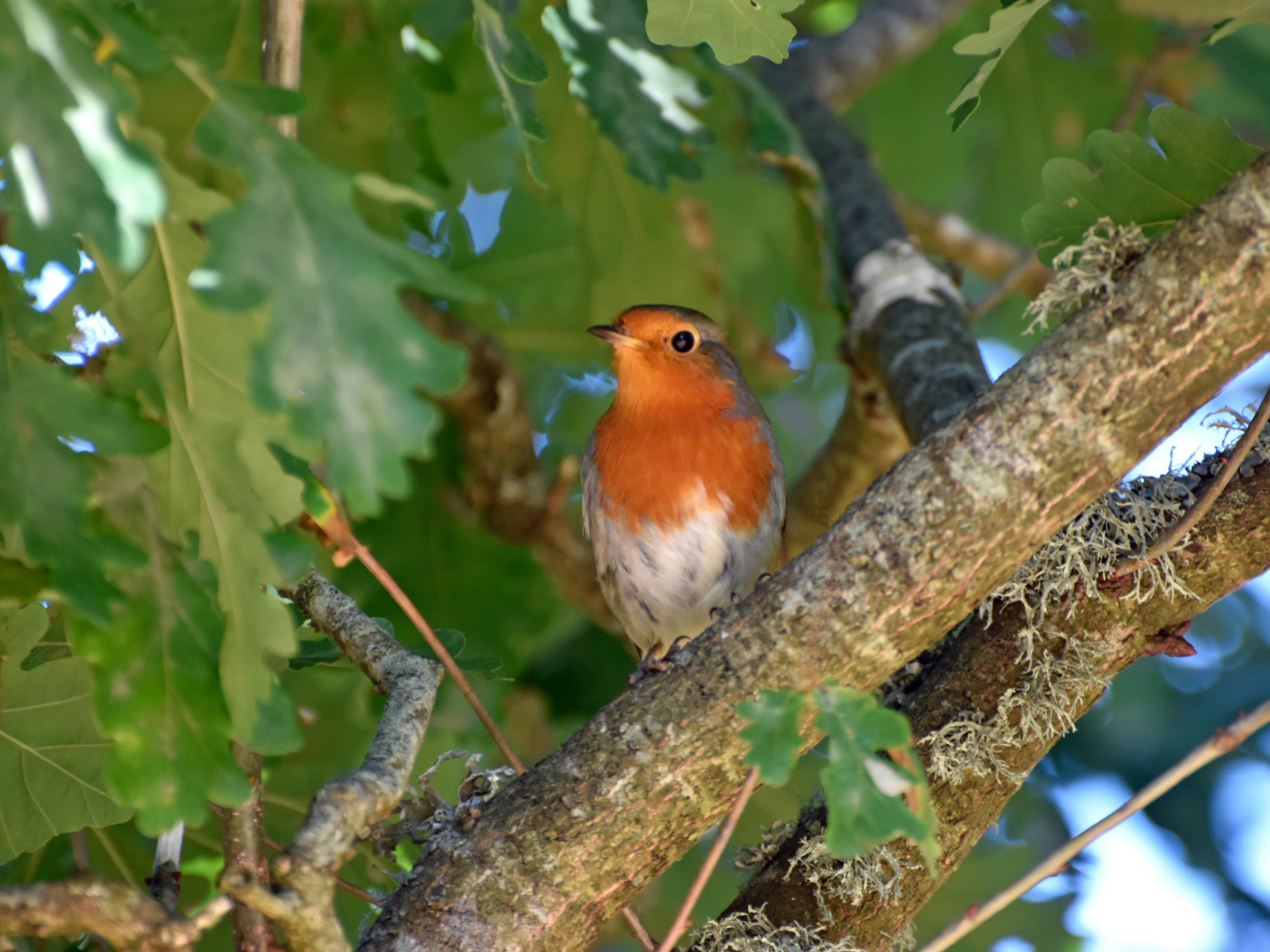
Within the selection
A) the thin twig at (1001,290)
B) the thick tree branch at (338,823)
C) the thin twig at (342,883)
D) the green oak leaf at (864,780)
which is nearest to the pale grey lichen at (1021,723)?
the green oak leaf at (864,780)

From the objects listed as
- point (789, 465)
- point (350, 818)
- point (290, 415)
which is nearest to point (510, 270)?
point (789, 465)

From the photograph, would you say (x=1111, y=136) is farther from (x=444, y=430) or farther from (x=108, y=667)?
(x=444, y=430)

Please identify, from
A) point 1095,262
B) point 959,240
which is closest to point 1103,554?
point 1095,262

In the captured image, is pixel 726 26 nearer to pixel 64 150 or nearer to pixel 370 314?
pixel 370 314

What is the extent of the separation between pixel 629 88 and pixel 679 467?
134 cm

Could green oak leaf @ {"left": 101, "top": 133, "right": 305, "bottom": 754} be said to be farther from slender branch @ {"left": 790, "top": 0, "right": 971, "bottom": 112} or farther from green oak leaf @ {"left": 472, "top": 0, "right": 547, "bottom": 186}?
slender branch @ {"left": 790, "top": 0, "right": 971, "bottom": 112}

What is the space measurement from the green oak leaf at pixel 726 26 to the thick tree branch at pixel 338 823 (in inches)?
55.1

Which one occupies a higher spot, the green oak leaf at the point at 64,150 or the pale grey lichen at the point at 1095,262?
the pale grey lichen at the point at 1095,262

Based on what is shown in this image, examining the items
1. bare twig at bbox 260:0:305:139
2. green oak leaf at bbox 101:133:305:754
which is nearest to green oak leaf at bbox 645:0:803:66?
bare twig at bbox 260:0:305:139

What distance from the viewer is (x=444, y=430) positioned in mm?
5277

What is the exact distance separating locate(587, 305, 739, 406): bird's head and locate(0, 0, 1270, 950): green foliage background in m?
0.45

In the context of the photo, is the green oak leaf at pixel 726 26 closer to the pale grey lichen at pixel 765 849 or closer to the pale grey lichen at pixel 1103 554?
the pale grey lichen at pixel 1103 554

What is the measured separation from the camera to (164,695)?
1.91 meters

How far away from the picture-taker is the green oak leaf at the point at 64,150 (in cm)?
151
